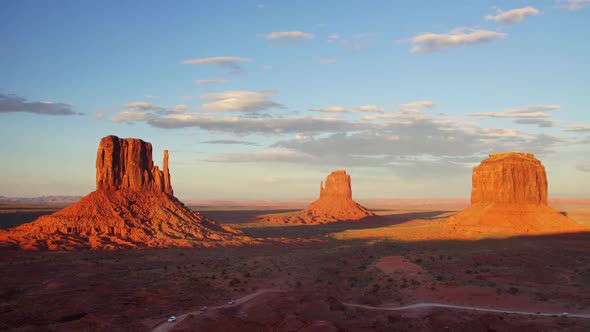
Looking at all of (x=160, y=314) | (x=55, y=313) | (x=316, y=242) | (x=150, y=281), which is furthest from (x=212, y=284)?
(x=316, y=242)

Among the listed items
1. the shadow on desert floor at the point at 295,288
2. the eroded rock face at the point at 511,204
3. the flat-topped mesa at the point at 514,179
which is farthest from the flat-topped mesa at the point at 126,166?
the flat-topped mesa at the point at 514,179

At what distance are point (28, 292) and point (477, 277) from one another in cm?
2854

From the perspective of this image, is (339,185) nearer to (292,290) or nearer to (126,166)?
(126,166)

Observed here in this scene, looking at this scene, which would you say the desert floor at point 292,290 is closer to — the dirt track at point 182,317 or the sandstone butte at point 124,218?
the dirt track at point 182,317

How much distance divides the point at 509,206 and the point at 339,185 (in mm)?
58739

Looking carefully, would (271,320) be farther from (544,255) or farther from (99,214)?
(99,214)

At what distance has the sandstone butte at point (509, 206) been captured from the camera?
65.9 meters

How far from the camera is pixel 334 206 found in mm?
122938

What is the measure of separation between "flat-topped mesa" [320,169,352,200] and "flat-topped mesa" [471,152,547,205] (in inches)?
2086

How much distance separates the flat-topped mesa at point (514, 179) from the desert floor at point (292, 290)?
94.5 ft

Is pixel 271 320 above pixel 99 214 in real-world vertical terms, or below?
below

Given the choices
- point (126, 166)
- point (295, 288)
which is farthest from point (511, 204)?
point (126, 166)

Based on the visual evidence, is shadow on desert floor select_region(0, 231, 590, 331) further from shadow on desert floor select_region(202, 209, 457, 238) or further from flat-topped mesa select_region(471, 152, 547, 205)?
shadow on desert floor select_region(202, 209, 457, 238)

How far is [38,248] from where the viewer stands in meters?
45.1
